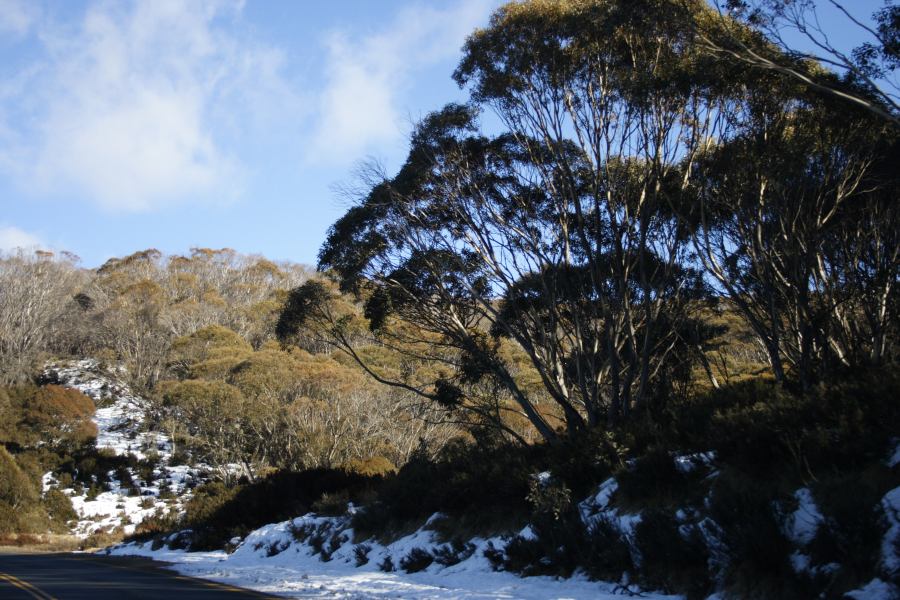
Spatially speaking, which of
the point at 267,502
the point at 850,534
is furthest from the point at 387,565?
the point at 267,502

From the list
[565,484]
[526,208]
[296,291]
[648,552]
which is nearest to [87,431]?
[296,291]

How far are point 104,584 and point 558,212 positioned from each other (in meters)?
12.7

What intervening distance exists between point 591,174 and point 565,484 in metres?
7.71

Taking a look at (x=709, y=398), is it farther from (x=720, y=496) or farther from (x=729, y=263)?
(x=729, y=263)

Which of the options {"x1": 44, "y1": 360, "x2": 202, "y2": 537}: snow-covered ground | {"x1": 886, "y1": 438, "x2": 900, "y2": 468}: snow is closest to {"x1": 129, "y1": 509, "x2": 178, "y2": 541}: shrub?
{"x1": 44, "y1": 360, "x2": 202, "y2": 537}: snow-covered ground

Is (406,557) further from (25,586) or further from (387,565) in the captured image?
(25,586)

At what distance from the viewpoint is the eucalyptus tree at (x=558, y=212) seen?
48.5 feet

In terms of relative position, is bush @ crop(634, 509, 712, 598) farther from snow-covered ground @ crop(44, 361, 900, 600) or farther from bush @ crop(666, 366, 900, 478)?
bush @ crop(666, 366, 900, 478)

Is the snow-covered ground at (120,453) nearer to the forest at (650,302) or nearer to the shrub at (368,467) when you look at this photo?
the forest at (650,302)

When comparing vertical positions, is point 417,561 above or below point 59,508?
below

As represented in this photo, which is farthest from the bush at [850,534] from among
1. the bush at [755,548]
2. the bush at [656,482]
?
the bush at [656,482]

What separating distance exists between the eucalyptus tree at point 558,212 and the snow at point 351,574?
436 centimetres

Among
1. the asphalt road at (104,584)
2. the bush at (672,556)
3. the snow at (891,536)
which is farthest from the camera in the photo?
the asphalt road at (104,584)

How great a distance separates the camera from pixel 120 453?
42781mm
